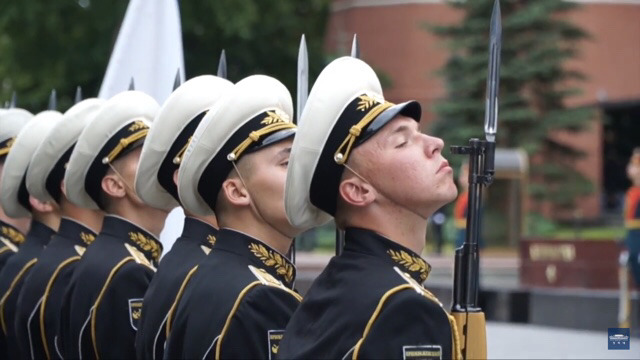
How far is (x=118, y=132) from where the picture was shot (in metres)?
6.03

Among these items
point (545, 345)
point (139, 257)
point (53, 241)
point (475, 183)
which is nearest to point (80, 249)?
point (53, 241)

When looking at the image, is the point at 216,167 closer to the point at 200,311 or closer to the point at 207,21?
the point at 200,311

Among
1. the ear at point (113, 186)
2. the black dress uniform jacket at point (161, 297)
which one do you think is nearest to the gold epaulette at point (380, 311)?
the black dress uniform jacket at point (161, 297)

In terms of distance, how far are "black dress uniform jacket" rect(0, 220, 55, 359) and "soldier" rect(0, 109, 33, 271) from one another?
2.78 ft

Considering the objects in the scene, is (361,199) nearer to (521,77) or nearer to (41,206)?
(41,206)

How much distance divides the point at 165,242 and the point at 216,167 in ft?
8.16

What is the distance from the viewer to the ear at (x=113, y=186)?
5.98 m

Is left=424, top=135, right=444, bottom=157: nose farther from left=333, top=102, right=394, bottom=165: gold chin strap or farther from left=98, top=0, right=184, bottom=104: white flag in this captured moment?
left=98, top=0, right=184, bottom=104: white flag

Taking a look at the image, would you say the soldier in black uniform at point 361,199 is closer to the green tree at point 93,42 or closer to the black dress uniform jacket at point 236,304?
the black dress uniform jacket at point 236,304

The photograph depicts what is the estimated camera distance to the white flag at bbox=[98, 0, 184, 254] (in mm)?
7902

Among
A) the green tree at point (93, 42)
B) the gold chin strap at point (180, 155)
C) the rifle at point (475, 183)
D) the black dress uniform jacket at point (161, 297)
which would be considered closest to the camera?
the rifle at point (475, 183)

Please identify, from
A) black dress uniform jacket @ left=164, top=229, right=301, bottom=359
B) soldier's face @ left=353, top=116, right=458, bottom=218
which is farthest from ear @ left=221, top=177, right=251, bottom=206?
soldier's face @ left=353, top=116, right=458, bottom=218

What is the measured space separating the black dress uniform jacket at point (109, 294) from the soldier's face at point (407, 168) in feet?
5.52

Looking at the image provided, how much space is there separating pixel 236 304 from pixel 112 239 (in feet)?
4.79
